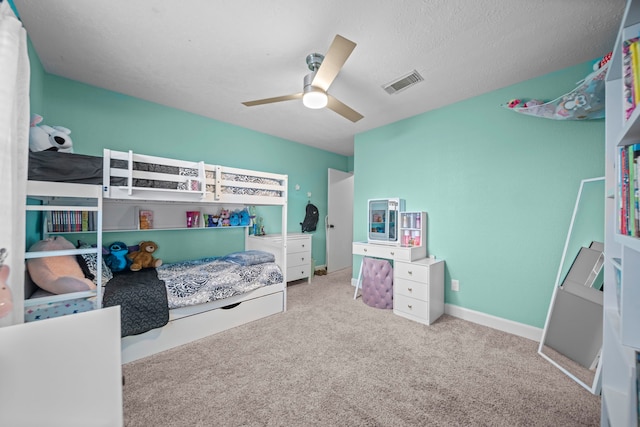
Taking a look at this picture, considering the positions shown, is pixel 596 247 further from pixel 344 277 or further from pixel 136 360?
pixel 136 360

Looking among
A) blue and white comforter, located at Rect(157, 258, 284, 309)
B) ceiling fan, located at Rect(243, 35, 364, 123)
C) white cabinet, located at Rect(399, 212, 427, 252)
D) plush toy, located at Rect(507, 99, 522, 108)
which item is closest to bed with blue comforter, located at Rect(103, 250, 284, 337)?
blue and white comforter, located at Rect(157, 258, 284, 309)

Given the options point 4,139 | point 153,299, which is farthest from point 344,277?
point 4,139

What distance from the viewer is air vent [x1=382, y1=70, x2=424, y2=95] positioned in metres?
2.23

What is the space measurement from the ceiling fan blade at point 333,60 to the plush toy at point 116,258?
8.60 feet

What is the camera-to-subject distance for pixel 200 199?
2350 mm

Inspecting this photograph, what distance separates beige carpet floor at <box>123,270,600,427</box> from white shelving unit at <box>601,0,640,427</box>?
439 mm

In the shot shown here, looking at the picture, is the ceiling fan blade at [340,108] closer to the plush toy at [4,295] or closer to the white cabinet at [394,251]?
the white cabinet at [394,251]

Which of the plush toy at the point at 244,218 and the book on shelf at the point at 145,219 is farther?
the plush toy at the point at 244,218

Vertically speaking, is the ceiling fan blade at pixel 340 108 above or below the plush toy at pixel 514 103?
below

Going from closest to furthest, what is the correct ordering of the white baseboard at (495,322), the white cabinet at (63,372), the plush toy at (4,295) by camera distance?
A: the white cabinet at (63,372) < the plush toy at (4,295) < the white baseboard at (495,322)

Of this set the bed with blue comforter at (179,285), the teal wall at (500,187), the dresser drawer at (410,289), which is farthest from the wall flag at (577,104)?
the bed with blue comforter at (179,285)

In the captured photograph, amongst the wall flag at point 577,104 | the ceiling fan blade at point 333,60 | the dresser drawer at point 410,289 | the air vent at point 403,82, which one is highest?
the air vent at point 403,82

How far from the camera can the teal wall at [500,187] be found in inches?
84.8

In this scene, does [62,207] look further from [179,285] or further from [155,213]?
[155,213]
